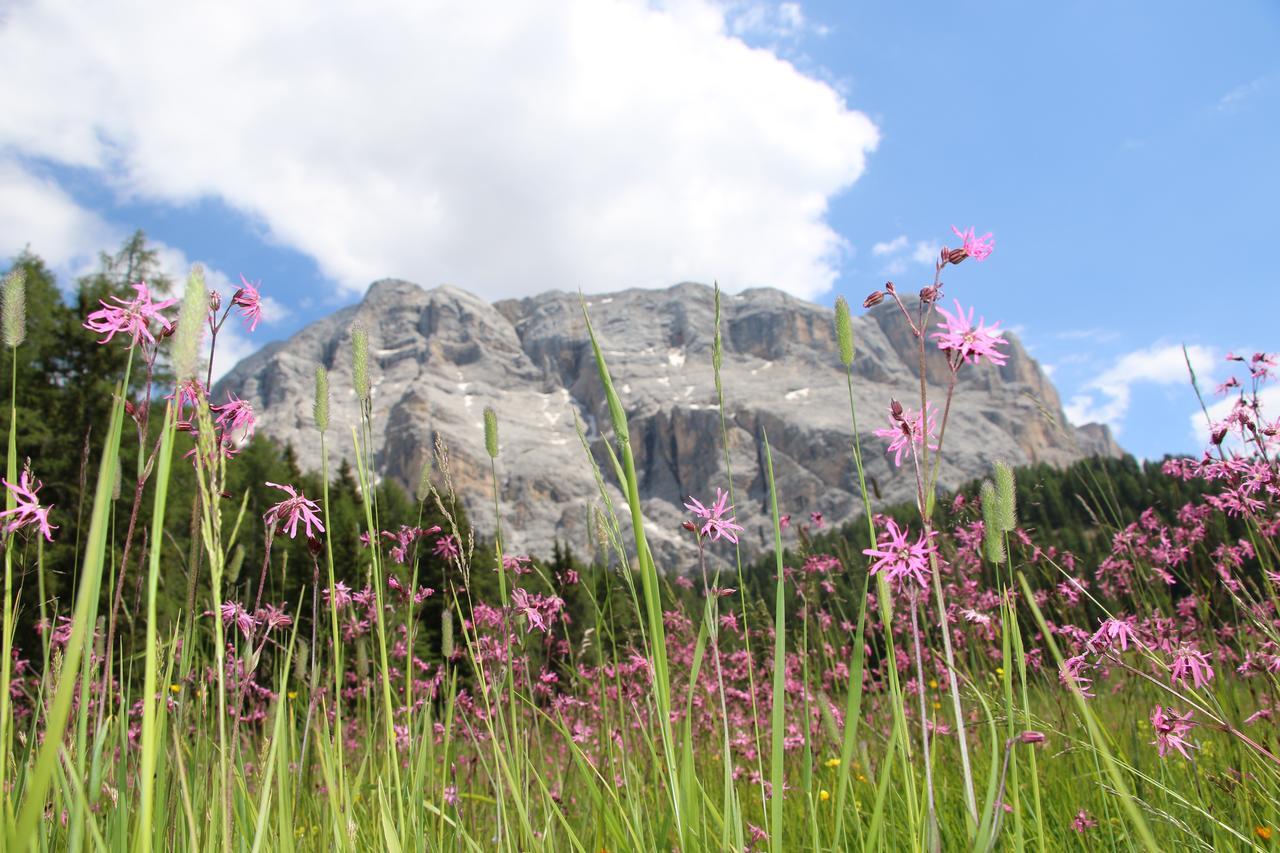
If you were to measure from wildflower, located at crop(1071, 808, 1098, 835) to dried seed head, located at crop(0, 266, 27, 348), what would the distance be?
2.67 m

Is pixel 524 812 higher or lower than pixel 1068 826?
higher

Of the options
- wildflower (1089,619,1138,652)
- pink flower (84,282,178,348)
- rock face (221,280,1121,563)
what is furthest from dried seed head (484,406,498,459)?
rock face (221,280,1121,563)

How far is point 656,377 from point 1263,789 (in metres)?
159

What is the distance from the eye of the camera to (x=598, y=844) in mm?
1645

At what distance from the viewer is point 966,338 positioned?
52.2 inches

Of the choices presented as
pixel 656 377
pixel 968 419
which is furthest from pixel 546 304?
pixel 968 419

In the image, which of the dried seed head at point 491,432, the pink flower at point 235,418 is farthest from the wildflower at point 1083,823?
the pink flower at point 235,418

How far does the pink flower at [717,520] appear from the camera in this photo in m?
1.62

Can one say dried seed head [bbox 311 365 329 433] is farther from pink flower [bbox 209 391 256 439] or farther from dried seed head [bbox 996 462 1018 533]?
dried seed head [bbox 996 462 1018 533]

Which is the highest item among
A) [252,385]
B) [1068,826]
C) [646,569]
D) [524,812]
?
[252,385]

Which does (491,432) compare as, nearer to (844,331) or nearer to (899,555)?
(844,331)

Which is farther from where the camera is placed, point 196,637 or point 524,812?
point 196,637

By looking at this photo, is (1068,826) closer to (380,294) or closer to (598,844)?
(598,844)

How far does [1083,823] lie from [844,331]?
1642 mm
